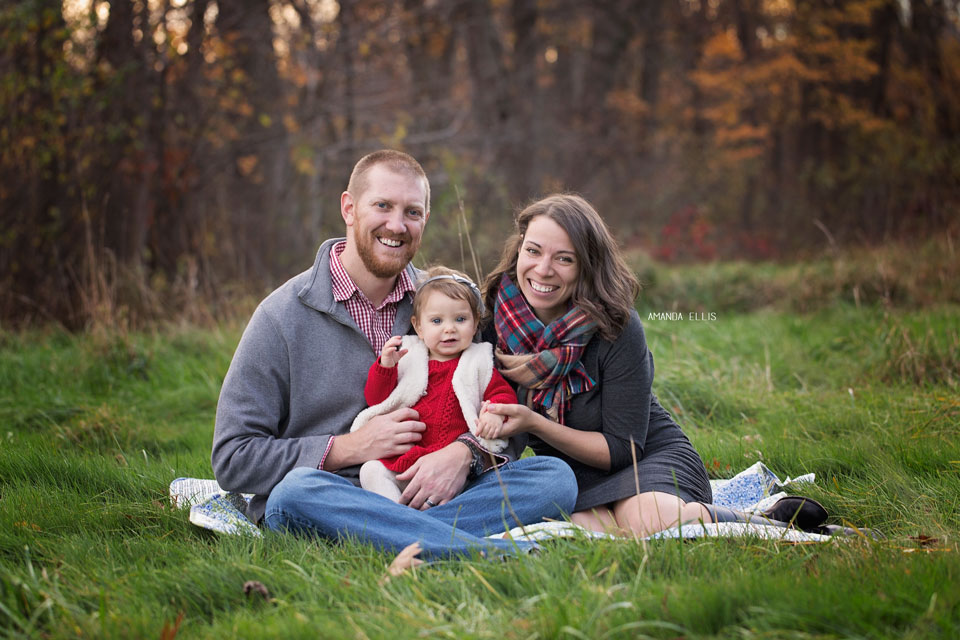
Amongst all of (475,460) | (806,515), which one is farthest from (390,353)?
(806,515)

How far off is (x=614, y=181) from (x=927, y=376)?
50.4ft

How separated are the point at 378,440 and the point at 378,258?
74 cm

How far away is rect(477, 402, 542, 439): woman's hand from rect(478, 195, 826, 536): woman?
0.04 meters

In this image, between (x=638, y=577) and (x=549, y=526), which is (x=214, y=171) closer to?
(x=549, y=526)

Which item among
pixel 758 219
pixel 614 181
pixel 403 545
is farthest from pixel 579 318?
pixel 614 181

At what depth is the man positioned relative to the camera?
10.4 feet

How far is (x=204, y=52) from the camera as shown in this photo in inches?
379

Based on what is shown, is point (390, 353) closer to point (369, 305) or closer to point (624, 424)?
point (369, 305)

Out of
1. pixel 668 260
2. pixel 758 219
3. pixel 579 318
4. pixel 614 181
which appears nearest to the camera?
pixel 579 318

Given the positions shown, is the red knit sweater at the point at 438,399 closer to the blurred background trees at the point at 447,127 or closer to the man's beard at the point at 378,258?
the man's beard at the point at 378,258

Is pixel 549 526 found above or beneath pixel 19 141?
beneath

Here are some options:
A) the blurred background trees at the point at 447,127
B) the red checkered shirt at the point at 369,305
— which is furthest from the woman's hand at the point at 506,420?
the blurred background trees at the point at 447,127

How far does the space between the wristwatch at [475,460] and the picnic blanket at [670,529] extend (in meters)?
0.28

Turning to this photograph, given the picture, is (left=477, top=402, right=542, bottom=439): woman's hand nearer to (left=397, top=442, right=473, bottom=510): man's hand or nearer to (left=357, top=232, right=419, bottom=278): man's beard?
(left=397, top=442, right=473, bottom=510): man's hand
